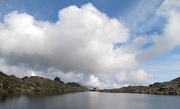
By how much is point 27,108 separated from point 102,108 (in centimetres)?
4459

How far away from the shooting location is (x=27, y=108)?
324ft

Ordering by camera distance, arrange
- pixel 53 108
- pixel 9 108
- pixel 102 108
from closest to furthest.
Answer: pixel 9 108, pixel 53 108, pixel 102 108

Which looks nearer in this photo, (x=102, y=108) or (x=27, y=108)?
(x=27, y=108)

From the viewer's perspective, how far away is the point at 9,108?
94.6m

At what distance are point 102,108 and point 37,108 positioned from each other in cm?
3913

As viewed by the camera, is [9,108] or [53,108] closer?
[9,108]

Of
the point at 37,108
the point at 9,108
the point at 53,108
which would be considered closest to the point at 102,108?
the point at 53,108

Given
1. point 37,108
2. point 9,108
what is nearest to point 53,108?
point 37,108

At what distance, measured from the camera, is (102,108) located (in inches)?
4289

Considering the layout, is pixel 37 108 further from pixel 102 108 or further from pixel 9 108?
pixel 102 108

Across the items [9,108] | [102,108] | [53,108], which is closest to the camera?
[9,108]

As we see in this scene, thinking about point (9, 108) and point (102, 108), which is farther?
point (102, 108)

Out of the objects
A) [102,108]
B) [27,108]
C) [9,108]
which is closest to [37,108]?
[27,108]

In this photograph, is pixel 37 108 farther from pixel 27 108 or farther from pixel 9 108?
pixel 9 108
